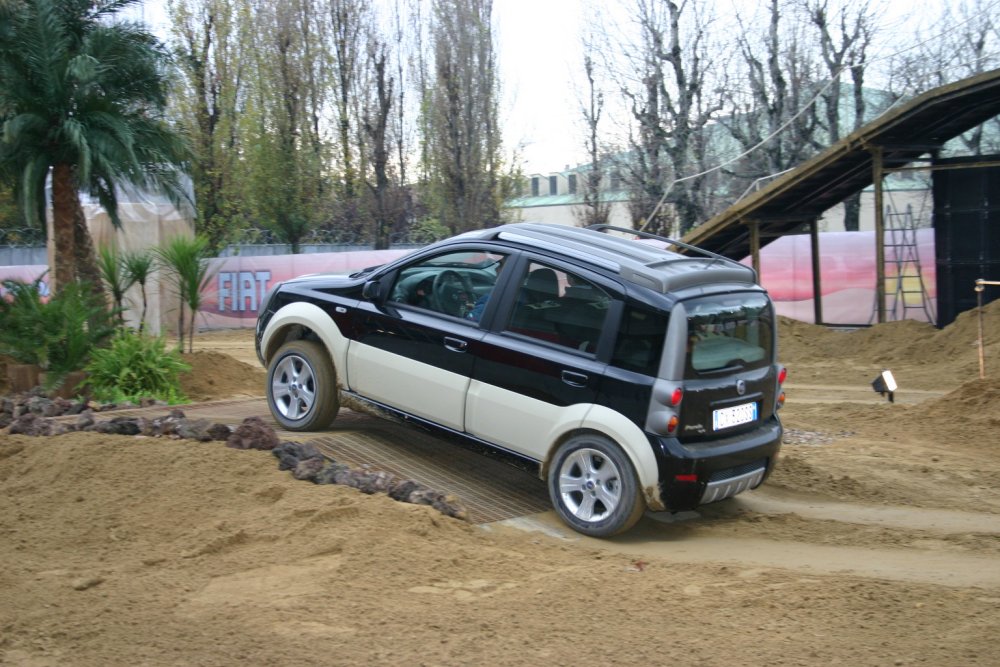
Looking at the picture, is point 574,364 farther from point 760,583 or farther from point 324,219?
point 324,219

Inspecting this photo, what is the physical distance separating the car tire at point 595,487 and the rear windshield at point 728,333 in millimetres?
776

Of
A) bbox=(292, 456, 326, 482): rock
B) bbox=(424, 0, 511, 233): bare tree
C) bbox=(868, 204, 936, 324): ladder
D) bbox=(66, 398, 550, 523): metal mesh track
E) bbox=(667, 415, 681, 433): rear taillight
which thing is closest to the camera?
bbox=(667, 415, 681, 433): rear taillight

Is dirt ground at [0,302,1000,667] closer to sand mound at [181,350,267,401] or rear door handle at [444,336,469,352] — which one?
rear door handle at [444,336,469,352]

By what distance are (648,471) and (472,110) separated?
1247 inches

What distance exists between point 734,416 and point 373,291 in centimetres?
307

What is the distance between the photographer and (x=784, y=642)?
4.67 metres

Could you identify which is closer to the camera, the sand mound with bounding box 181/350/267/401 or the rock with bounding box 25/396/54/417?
the rock with bounding box 25/396/54/417

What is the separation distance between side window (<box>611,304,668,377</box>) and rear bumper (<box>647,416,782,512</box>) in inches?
19.7

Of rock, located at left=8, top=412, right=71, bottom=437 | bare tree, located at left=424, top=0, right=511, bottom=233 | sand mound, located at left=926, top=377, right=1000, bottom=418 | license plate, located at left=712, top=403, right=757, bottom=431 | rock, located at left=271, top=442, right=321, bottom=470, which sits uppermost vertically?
bare tree, located at left=424, top=0, right=511, bottom=233

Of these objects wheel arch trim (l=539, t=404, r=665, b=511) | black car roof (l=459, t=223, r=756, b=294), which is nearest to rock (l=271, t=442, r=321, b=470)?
wheel arch trim (l=539, t=404, r=665, b=511)

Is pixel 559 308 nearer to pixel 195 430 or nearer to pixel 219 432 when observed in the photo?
pixel 219 432

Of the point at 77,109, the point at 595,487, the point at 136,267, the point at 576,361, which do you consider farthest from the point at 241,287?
the point at 595,487

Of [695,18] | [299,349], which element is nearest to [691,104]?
[695,18]

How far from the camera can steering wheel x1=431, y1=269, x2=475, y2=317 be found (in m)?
7.66
